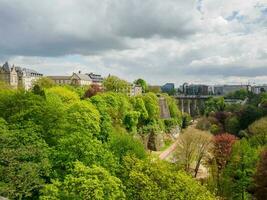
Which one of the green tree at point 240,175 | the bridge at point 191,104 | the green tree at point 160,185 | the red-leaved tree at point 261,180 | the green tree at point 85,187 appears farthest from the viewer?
the bridge at point 191,104

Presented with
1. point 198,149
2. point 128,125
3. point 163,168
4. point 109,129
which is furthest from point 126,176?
point 128,125

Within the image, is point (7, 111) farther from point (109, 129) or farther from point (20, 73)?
point (20, 73)

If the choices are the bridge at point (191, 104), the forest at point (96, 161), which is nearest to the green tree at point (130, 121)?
the forest at point (96, 161)

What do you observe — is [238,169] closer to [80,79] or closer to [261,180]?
[261,180]

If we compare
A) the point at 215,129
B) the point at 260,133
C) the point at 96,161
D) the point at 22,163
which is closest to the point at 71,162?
the point at 96,161

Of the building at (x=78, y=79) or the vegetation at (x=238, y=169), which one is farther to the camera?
the building at (x=78, y=79)

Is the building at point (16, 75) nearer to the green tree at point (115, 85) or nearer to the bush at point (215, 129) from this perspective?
the green tree at point (115, 85)
